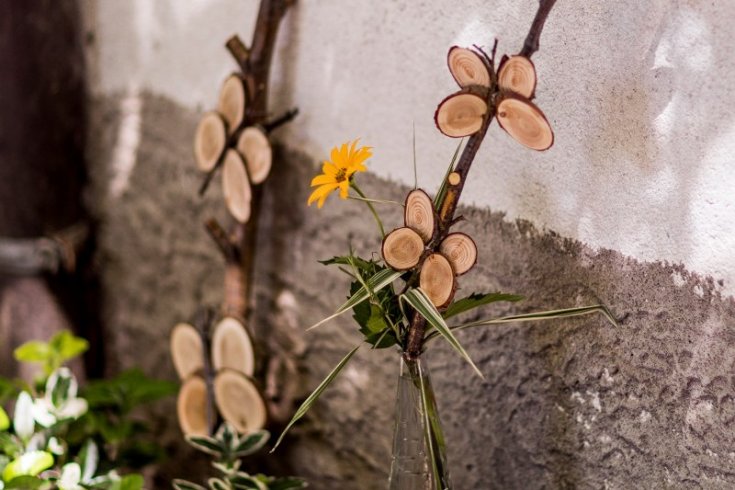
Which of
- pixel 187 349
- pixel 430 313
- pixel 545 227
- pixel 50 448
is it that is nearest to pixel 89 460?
pixel 50 448

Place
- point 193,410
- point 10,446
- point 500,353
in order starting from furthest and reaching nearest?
point 193,410, point 10,446, point 500,353

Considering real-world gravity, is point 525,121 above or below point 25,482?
above

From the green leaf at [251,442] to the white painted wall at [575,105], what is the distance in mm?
601

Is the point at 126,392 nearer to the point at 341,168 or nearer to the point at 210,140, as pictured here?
the point at 210,140

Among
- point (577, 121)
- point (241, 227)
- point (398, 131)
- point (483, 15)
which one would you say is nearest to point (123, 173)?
point (241, 227)

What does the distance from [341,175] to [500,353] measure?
447mm

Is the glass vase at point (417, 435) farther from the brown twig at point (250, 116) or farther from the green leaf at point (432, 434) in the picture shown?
the brown twig at point (250, 116)

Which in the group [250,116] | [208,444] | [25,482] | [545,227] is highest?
[250,116]

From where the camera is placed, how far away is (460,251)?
3.77ft

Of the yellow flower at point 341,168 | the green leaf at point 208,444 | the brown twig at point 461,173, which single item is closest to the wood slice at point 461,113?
the brown twig at point 461,173

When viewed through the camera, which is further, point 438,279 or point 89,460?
point 89,460

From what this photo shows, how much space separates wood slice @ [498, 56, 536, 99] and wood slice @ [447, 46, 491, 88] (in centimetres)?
3

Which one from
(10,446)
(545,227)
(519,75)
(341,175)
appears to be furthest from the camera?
(10,446)

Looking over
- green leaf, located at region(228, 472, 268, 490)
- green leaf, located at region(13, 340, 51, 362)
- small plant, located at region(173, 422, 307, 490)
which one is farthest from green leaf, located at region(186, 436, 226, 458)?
green leaf, located at region(13, 340, 51, 362)
